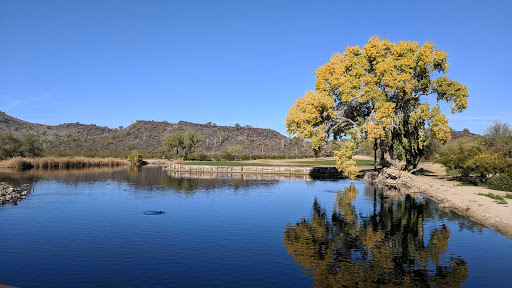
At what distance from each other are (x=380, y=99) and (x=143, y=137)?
129 m

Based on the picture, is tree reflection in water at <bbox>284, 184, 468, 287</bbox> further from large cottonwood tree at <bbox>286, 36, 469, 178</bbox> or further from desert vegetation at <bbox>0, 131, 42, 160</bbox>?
desert vegetation at <bbox>0, 131, 42, 160</bbox>

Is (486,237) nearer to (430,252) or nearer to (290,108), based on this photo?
(430,252)

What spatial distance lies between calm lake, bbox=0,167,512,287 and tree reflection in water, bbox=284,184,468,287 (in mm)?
46

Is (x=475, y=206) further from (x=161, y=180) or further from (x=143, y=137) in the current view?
(x=143, y=137)

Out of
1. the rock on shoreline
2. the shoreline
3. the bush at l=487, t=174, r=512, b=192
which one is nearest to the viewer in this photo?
the shoreline

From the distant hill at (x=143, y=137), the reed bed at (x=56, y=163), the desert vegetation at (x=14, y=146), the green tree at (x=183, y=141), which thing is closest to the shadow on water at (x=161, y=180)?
the reed bed at (x=56, y=163)

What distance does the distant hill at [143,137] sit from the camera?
135 m

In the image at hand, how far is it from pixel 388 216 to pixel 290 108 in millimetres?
22409

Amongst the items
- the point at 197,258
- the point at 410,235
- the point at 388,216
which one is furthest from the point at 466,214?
the point at 197,258

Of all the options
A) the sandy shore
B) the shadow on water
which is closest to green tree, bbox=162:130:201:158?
the shadow on water

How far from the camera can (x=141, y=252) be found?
1502 centimetres

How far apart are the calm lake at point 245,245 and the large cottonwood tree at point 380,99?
1362 cm

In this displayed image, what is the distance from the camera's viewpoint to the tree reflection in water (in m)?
12.1

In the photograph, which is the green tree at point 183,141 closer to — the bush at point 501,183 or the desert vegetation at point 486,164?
the desert vegetation at point 486,164
